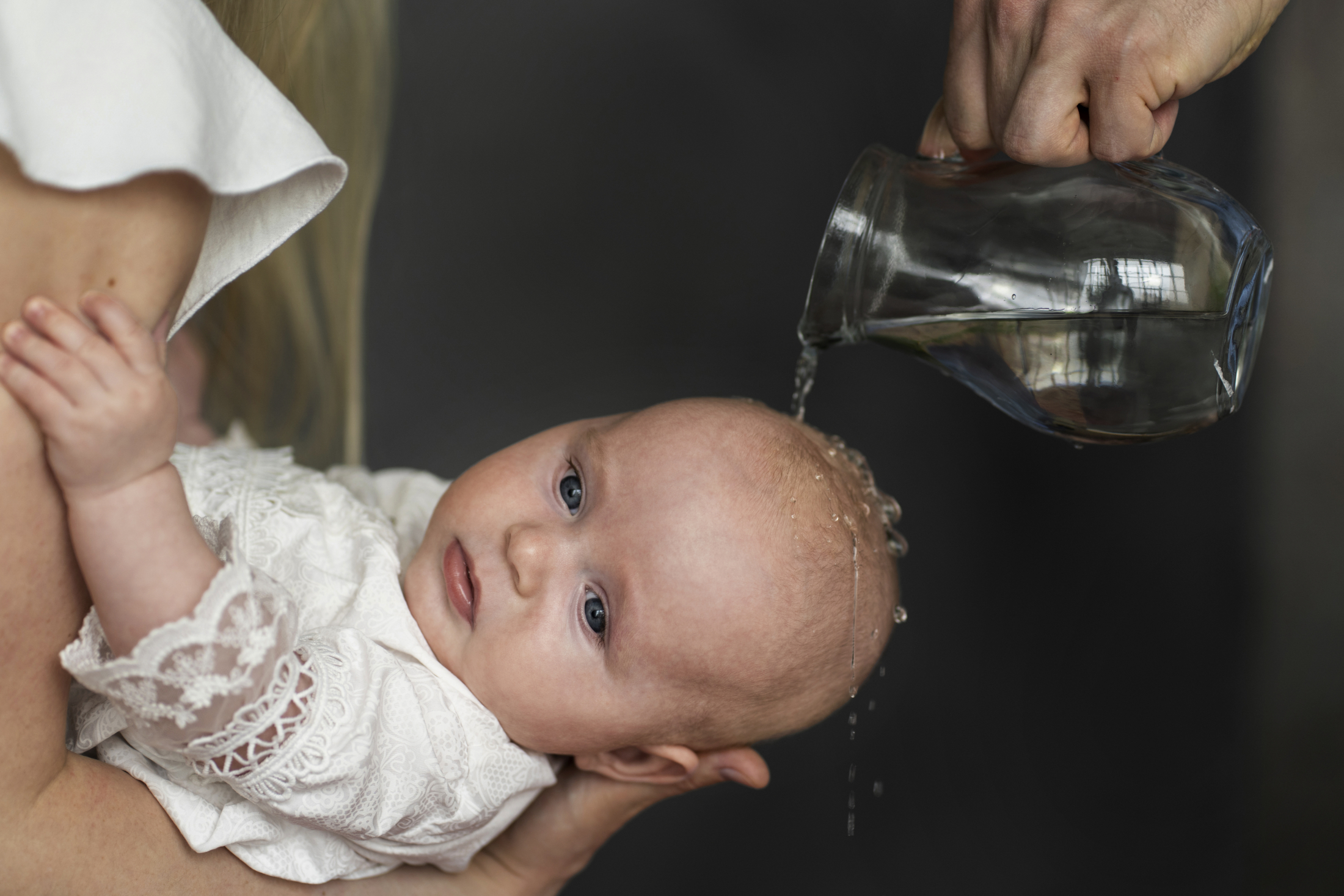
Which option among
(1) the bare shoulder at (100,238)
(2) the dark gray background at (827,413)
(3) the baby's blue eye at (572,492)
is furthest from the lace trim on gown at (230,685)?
(2) the dark gray background at (827,413)

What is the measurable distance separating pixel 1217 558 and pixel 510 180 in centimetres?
165

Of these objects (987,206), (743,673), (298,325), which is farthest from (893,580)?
(298,325)

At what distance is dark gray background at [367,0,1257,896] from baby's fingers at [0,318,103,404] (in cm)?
166

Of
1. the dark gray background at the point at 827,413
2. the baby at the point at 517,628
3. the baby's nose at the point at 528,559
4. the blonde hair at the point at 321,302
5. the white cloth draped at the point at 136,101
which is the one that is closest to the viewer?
the white cloth draped at the point at 136,101

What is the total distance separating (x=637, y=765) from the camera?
4.14 ft

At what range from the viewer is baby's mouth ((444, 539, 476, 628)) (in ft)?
3.77

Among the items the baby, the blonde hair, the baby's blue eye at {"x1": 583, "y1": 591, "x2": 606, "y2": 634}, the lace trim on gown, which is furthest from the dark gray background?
the lace trim on gown

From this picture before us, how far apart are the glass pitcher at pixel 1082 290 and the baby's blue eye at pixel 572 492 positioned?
0.38m

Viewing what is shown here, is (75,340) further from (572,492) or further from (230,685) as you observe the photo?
(572,492)

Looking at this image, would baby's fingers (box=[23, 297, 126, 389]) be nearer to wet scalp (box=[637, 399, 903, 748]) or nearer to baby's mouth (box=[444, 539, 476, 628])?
baby's mouth (box=[444, 539, 476, 628])

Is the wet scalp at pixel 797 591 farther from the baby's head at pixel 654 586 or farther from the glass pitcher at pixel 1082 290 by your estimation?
the glass pitcher at pixel 1082 290

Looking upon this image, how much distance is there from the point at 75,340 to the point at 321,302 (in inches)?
50.1

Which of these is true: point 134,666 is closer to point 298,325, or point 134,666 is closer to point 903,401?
point 298,325

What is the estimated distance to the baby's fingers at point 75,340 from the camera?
0.64 meters
